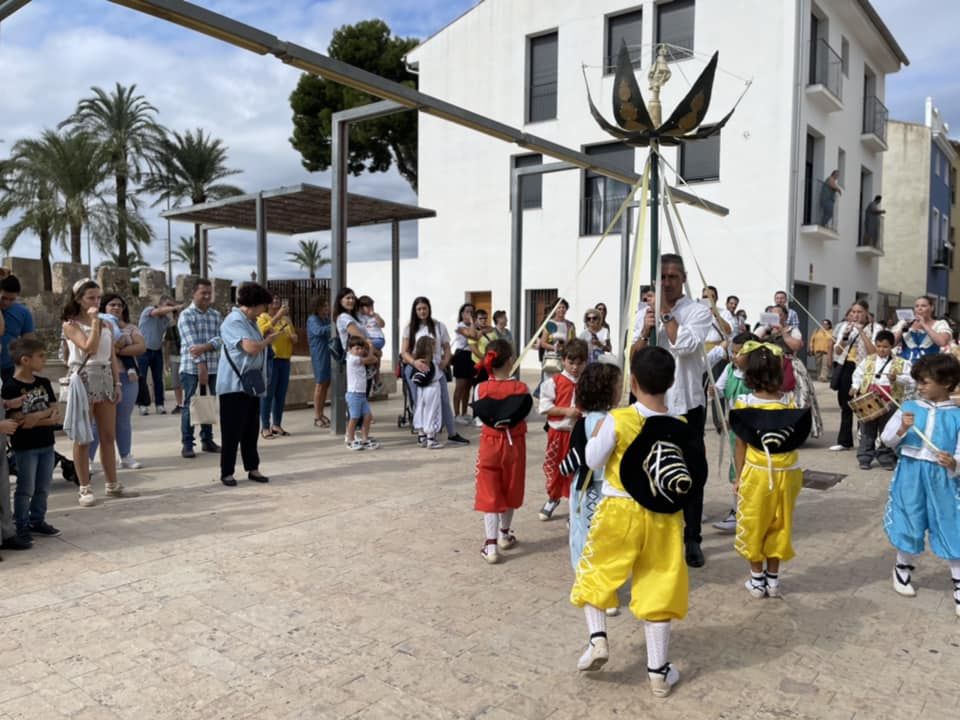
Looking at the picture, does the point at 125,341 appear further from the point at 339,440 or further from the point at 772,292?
the point at 772,292

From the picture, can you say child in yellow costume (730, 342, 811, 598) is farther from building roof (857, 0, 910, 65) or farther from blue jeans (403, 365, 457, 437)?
building roof (857, 0, 910, 65)

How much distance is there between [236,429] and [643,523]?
4.22 meters

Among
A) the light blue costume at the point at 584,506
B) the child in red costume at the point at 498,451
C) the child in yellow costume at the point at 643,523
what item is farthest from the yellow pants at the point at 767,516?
the child in red costume at the point at 498,451

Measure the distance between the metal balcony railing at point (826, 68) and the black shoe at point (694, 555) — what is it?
16.6 meters

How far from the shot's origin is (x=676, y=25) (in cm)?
1780

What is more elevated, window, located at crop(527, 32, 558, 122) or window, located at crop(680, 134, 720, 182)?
window, located at crop(527, 32, 558, 122)

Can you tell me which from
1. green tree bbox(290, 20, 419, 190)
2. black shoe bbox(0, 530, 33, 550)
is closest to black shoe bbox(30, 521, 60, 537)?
black shoe bbox(0, 530, 33, 550)

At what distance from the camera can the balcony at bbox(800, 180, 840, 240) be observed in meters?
17.6

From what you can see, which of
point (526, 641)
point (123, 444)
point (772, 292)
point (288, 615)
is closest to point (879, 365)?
point (526, 641)

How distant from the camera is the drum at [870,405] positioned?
6.46m

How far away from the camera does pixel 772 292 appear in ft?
55.6

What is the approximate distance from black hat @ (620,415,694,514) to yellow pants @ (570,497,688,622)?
0.22ft

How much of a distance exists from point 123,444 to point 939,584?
6.37 metres

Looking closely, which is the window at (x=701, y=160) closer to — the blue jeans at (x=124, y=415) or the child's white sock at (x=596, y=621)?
the blue jeans at (x=124, y=415)
